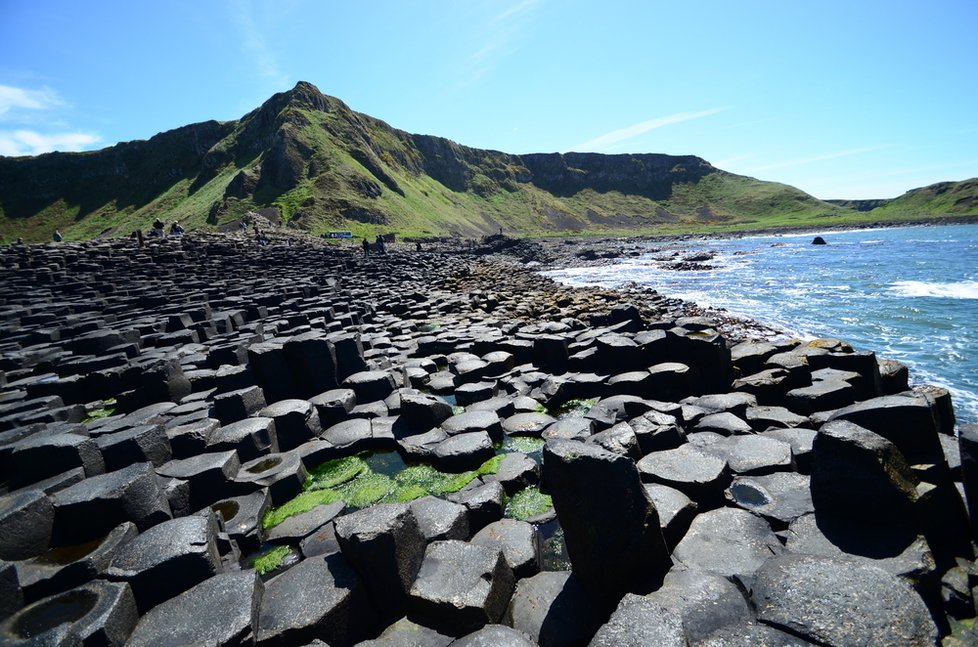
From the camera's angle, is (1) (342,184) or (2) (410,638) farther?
(1) (342,184)

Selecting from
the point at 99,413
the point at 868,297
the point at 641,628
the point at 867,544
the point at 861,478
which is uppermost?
the point at 861,478

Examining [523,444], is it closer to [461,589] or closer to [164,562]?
[461,589]

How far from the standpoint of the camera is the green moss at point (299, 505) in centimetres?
502

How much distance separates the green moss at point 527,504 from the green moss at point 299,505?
2098mm

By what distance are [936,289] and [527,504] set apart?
2820cm

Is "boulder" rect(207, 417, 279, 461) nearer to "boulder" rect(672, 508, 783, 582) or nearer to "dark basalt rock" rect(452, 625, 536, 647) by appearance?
"dark basalt rock" rect(452, 625, 536, 647)

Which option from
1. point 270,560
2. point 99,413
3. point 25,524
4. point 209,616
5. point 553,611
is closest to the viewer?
point 209,616

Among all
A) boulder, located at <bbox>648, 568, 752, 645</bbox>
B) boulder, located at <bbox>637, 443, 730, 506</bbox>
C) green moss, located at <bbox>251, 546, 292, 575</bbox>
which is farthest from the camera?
boulder, located at <bbox>637, 443, 730, 506</bbox>

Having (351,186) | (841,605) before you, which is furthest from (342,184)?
(841,605)

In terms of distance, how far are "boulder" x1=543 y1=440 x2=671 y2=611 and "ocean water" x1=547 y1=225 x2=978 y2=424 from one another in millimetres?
8364

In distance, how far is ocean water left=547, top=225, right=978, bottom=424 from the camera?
12.0 m

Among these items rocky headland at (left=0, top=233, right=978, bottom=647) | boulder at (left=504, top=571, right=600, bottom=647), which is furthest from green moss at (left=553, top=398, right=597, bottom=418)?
boulder at (left=504, top=571, right=600, bottom=647)

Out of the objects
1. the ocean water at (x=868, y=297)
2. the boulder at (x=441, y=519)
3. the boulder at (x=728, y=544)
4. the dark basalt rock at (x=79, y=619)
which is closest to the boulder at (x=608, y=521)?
the boulder at (x=728, y=544)

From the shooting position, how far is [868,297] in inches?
837
